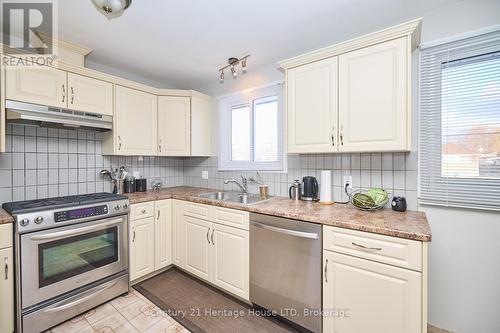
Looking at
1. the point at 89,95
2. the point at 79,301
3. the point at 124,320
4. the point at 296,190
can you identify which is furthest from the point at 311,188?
the point at 89,95

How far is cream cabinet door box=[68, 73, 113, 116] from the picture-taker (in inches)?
81.5

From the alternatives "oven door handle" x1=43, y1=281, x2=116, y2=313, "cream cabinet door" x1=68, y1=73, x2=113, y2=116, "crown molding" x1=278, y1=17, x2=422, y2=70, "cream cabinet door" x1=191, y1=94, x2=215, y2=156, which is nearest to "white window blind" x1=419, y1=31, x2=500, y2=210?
"crown molding" x1=278, y1=17, x2=422, y2=70

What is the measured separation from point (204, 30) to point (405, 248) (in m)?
2.12

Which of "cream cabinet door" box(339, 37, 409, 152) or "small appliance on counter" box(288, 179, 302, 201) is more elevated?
"cream cabinet door" box(339, 37, 409, 152)

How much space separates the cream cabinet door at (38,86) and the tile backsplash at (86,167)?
395 mm

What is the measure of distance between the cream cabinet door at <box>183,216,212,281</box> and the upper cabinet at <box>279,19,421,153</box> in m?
1.20

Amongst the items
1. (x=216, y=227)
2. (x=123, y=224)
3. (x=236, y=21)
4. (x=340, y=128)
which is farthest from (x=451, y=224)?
(x=123, y=224)

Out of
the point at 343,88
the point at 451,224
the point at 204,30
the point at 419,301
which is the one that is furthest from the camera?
the point at 204,30

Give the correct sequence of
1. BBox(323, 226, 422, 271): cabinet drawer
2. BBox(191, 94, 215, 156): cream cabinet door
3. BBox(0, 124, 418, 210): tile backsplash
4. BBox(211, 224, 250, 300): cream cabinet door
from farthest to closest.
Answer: BBox(191, 94, 215, 156): cream cabinet door < BBox(211, 224, 250, 300): cream cabinet door < BBox(0, 124, 418, 210): tile backsplash < BBox(323, 226, 422, 271): cabinet drawer

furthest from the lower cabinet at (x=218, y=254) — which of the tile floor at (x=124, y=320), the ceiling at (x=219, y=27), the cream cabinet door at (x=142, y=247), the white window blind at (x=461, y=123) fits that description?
the ceiling at (x=219, y=27)

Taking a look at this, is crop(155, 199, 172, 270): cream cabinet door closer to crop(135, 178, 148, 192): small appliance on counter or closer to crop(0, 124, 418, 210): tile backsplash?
crop(135, 178, 148, 192): small appliance on counter

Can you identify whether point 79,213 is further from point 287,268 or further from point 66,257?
point 287,268

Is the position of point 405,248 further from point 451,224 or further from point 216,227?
point 216,227

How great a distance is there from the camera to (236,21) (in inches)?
69.6
